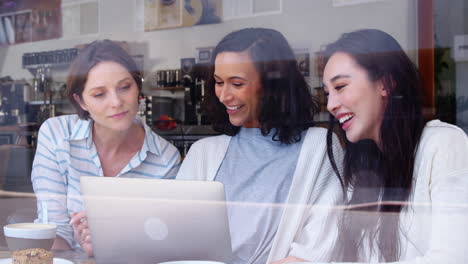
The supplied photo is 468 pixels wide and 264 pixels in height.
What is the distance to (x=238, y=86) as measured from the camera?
2441mm

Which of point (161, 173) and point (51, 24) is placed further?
point (51, 24)

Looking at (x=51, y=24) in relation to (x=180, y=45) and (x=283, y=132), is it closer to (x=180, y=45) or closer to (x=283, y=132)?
(x=180, y=45)

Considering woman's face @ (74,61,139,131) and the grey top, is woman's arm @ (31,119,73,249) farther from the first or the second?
the grey top

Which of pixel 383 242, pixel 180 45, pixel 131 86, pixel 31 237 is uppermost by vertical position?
pixel 180 45

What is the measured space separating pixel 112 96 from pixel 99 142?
0.25 metres

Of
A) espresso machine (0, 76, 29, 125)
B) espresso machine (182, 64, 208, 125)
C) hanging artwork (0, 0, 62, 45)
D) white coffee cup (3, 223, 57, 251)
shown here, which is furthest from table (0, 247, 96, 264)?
hanging artwork (0, 0, 62, 45)

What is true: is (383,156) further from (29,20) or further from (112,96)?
(29,20)

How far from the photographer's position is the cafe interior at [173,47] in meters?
2.00

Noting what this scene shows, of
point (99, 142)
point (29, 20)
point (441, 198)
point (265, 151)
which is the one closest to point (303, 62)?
point (265, 151)

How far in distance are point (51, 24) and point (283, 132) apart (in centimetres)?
154

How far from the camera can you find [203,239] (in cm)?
132

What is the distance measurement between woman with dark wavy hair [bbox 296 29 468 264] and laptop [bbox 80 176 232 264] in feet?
2.73

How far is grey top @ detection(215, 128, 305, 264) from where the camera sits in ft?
7.08

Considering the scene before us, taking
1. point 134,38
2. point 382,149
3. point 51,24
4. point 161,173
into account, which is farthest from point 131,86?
point 382,149
